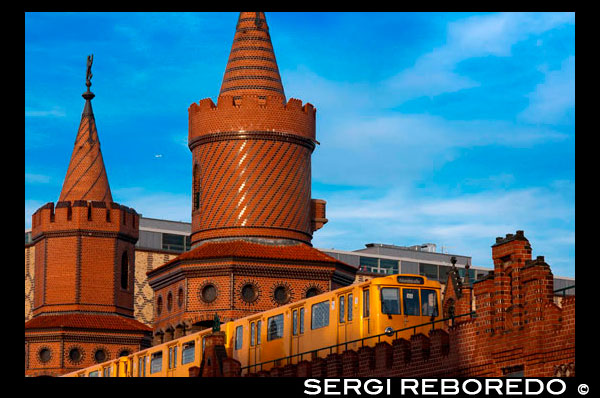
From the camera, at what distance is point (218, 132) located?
55.7m

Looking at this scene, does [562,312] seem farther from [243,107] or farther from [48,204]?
[48,204]

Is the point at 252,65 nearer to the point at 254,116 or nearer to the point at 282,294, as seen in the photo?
the point at 254,116

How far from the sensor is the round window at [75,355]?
59.7m

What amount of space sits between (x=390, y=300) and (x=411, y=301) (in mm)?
893

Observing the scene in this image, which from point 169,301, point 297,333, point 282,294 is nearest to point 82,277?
point 169,301

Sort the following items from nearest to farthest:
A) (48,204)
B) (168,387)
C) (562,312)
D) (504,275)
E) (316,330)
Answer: (168,387)
(562,312)
(504,275)
(316,330)
(48,204)

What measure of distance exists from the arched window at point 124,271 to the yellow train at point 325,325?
520 inches

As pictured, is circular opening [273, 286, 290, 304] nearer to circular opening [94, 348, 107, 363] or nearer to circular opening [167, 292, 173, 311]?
circular opening [167, 292, 173, 311]

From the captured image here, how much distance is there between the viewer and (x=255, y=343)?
44375 millimetres

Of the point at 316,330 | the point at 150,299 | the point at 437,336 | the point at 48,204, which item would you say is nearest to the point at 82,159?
the point at 48,204

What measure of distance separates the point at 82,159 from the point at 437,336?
34.1 m

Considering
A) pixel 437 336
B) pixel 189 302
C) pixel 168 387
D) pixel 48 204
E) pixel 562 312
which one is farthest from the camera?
pixel 48 204

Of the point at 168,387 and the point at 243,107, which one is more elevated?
the point at 243,107

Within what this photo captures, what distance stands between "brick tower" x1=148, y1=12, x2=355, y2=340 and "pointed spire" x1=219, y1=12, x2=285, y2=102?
42 mm
